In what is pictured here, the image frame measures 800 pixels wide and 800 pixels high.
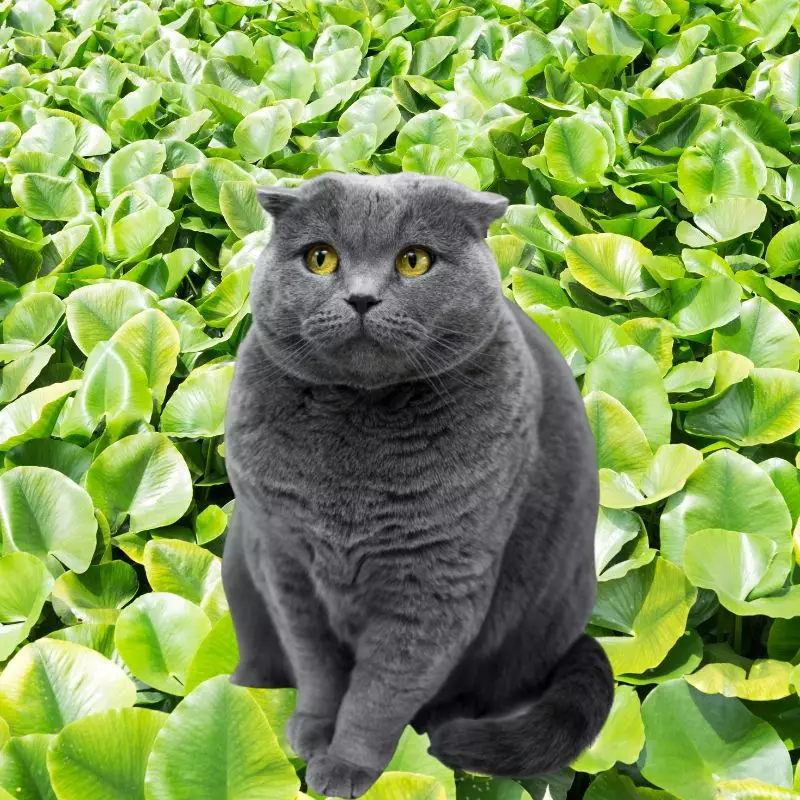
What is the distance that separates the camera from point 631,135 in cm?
213

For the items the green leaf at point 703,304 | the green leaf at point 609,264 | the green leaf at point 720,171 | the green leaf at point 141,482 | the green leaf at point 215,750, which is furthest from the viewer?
the green leaf at point 720,171

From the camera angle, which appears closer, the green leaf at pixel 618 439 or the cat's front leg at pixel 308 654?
the cat's front leg at pixel 308 654

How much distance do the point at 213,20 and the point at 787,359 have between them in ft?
7.76

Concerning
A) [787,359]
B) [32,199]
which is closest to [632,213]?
[787,359]

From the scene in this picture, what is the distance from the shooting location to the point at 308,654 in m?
0.85

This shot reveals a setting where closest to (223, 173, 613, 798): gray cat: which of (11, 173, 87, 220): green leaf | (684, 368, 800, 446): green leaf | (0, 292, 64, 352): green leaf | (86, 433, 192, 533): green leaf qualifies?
(86, 433, 192, 533): green leaf

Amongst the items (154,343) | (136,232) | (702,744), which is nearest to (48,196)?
(136,232)

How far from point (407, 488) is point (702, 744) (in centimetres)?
45

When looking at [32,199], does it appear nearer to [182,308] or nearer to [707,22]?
[182,308]

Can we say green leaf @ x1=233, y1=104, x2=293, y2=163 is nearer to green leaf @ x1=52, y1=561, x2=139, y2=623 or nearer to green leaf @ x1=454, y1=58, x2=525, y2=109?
green leaf @ x1=454, y1=58, x2=525, y2=109

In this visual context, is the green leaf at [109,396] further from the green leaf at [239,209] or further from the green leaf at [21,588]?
the green leaf at [239,209]

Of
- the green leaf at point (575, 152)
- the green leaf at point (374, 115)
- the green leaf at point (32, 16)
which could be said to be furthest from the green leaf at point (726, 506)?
the green leaf at point (32, 16)

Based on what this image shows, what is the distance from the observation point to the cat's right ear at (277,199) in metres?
0.75

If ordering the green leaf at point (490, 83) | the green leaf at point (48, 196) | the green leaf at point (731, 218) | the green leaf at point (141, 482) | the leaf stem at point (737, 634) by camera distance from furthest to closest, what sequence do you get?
the green leaf at point (490, 83)
the green leaf at point (48, 196)
the green leaf at point (731, 218)
the green leaf at point (141, 482)
the leaf stem at point (737, 634)
